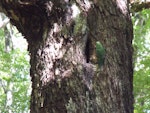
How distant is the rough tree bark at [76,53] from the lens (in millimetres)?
1599

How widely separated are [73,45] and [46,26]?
23cm


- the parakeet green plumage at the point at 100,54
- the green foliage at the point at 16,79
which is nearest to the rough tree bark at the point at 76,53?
the parakeet green plumage at the point at 100,54

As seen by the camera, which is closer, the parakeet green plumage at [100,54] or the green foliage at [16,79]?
the parakeet green plumage at [100,54]

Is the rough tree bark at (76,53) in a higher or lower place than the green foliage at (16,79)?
lower

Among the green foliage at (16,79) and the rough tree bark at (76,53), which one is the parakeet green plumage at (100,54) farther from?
the green foliage at (16,79)

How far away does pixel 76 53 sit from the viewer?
1.69 metres

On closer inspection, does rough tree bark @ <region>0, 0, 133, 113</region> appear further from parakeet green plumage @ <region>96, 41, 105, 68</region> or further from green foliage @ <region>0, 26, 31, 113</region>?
green foliage @ <region>0, 26, 31, 113</region>

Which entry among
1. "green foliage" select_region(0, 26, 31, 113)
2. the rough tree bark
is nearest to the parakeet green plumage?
the rough tree bark

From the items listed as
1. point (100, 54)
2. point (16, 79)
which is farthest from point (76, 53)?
point (16, 79)

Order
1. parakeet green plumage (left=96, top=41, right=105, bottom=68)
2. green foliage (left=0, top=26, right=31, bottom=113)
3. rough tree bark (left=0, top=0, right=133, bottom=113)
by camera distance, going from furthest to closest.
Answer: green foliage (left=0, top=26, right=31, bottom=113)
parakeet green plumage (left=96, top=41, right=105, bottom=68)
rough tree bark (left=0, top=0, right=133, bottom=113)

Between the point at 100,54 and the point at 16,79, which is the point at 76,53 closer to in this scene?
the point at 100,54

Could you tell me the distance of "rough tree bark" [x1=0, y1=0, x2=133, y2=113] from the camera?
1.60m

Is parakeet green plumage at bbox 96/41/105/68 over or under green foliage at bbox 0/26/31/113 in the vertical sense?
under

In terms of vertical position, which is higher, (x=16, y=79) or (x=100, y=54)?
(x=16, y=79)
